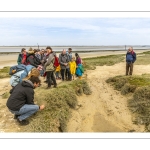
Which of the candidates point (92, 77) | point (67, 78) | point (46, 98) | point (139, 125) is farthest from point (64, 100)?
point (92, 77)

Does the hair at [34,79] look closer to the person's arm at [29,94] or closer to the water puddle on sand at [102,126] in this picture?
the person's arm at [29,94]

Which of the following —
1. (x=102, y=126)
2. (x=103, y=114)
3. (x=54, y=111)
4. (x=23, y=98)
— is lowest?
(x=102, y=126)

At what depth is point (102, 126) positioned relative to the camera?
30.2 ft

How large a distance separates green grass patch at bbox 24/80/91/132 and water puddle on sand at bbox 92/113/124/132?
1167 mm

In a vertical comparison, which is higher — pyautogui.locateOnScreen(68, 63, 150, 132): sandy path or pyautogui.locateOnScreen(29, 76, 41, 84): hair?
pyautogui.locateOnScreen(29, 76, 41, 84): hair

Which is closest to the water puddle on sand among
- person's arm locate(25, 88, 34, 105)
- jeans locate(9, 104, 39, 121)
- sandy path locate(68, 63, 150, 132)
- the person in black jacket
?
sandy path locate(68, 63, 150, 132)

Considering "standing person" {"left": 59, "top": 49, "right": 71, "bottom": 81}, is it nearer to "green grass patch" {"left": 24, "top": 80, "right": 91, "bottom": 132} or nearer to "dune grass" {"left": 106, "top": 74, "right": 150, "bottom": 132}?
"green grass patch" {"left": 24, "top": 80, "right": 91, "bottom": 132}

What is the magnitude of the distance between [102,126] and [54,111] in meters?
2.23

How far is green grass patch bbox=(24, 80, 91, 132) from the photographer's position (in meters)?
7.33

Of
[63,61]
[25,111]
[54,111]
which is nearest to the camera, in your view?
[25,111]

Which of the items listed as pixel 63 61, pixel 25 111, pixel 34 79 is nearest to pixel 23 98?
pixel 25 111

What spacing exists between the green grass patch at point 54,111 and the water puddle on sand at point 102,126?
117cm

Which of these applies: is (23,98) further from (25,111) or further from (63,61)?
(63,61)

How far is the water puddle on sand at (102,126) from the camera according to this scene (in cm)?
890
